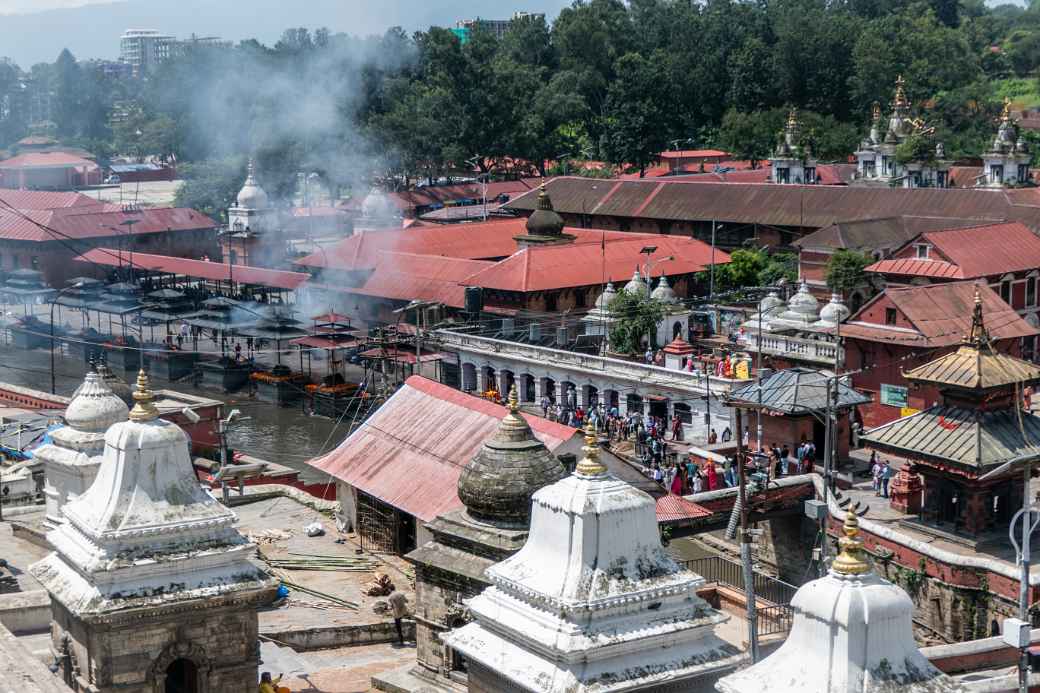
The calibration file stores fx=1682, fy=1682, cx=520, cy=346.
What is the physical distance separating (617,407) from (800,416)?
11506 mm

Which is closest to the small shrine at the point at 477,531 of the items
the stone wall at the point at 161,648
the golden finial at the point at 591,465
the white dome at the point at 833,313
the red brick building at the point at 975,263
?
the stone wall at the point at 161,648

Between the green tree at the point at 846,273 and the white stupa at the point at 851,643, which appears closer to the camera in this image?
the white stupa at the point at 851,643

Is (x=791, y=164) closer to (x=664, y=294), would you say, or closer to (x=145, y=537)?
(x=664, y=294)

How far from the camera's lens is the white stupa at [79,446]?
2461 cm

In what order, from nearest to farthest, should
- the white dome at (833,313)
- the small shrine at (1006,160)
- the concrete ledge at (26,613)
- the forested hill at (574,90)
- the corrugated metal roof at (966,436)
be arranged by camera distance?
the concrete ledge at (26,613) → the corrugated metal roof at (966,436) → the white dome at (833,313) → the small shrine at (1006,160) → the forested hill at (574,90)

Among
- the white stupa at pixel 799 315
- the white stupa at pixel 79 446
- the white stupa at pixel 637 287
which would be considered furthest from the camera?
the white stupa at pixel 637 287

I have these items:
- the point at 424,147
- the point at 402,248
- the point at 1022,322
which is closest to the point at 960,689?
the point at 1022,322

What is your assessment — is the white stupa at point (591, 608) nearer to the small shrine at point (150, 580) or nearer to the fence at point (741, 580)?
the small shrine at point (150, 580)

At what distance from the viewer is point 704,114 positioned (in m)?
115

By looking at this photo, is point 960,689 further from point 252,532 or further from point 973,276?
point 973,276

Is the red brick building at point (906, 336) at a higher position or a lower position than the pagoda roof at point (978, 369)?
lower

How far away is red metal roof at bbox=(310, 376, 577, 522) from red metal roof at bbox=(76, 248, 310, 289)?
37327 mm

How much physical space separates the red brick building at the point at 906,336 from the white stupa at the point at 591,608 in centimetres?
2636

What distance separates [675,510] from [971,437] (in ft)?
16.9
